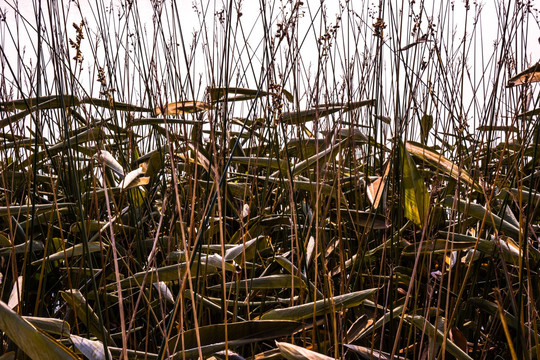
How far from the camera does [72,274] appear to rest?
0.92 metres

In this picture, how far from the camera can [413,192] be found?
0.83 metres

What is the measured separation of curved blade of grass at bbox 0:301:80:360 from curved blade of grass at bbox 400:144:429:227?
1.74 ft

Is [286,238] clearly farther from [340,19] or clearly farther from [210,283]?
[340,19]

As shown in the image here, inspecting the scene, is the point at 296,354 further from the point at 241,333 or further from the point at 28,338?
the point at 28,338

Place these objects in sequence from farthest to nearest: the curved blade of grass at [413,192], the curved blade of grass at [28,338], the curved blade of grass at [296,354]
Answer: the curved blade of grass at [413,192] → the curved blade of grass at [296,354] → the curved blade of grass at [28,338]

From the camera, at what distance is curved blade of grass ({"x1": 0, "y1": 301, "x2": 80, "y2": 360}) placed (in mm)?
400

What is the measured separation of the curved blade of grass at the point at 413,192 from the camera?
817 mm

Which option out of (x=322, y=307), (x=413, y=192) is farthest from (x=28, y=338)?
(x=413, y=192)

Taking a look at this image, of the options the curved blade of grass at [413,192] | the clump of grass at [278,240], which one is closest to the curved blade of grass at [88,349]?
the clump of grass at [278,240]

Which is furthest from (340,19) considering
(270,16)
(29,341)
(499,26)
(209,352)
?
(29,341)

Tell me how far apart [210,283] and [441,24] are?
2.44ft

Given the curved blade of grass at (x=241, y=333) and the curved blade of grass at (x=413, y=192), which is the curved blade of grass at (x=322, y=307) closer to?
the curved blade of grass at (x=241, y=333)

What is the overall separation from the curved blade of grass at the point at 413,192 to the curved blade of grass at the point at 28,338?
0.53 metres

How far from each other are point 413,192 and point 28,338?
23.0 inches
